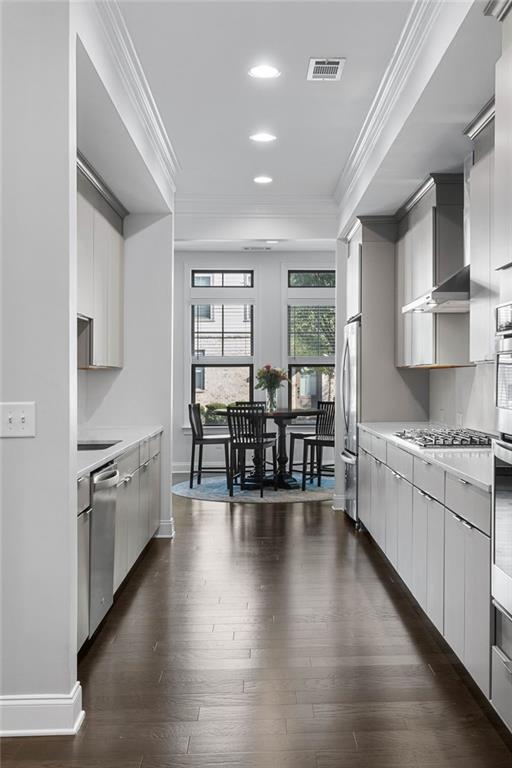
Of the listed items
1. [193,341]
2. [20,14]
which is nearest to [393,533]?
[20,14]

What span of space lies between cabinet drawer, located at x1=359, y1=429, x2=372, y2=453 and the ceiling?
212cm

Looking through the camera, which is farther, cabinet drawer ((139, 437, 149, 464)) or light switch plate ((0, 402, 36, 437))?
cabinet drawer ((139, 437, 149, 464))

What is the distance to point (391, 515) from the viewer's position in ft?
14.4

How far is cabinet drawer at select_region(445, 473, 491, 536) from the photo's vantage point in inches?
101

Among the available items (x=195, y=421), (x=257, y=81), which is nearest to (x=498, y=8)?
(x=257, y=81)

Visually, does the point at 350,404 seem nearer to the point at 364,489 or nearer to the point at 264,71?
the point at 364,489

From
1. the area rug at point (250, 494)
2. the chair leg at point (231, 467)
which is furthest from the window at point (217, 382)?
the chair leg at point (231, 467)

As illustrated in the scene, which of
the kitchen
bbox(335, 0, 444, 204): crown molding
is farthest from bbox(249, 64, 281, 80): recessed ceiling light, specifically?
bbox(335, 0, 444, 204): crown molding

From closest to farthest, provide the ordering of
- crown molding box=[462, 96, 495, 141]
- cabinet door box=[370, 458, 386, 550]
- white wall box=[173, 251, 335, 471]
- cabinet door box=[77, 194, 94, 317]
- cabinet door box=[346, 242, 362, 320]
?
crown molding box=[462, 96, 495, 141] < cabinet door box=[77, 194, 94, 317] < cabinet door box=[370, 458, 386, 550] < cabinet door box=[346, 242, 362, 320] < white wall box=[173, 251, 335, 471]

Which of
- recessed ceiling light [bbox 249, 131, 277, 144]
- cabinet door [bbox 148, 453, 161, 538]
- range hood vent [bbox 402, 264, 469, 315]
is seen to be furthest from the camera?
cabinet door [bbox 148, 453, 161, 538]

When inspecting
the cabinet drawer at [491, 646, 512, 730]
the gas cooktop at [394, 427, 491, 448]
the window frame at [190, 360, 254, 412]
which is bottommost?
the cabinet drawer at [491, 646, 512, 730]

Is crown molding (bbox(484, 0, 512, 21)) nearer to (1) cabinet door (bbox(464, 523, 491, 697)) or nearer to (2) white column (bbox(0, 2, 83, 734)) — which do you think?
(2) white column (bbox(0, 2, 83, 734))

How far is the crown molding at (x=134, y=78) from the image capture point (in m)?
3.11

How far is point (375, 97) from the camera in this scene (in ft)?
13.6
